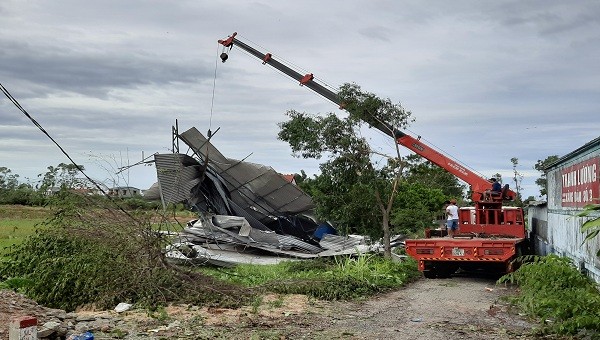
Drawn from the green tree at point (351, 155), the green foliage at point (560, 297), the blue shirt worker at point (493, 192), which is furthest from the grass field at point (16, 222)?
the green foliage at point (560, 297)

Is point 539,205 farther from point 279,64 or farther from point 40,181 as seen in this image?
point 40,181

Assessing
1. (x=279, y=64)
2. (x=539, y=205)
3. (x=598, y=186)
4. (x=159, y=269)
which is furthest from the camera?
(x=279, y=64)

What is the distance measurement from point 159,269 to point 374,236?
9265mm

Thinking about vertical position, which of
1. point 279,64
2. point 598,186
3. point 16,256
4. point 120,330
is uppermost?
point 279,64

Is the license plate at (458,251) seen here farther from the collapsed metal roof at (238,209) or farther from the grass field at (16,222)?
the grass field at (16,222)

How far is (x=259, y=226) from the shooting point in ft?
74.7

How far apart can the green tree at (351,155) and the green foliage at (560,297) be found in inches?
351

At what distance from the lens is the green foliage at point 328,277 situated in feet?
43.0

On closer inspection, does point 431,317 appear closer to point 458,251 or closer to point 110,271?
point 458,251

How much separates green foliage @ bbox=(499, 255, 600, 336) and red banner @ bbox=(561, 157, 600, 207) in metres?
1.27

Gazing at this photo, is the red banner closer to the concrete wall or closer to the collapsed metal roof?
the concrete wall

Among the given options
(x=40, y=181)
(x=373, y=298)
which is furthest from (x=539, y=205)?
(x=40, y=181)

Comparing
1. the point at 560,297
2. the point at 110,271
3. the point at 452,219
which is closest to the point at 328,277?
the point at 110,271

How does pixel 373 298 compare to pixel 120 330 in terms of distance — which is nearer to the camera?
pixel 120 330
